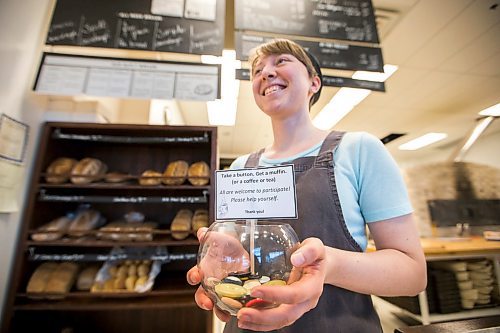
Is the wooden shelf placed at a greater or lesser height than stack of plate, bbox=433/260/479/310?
greater

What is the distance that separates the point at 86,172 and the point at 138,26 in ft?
3.23

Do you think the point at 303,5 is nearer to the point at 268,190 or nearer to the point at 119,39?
the point at 119,39

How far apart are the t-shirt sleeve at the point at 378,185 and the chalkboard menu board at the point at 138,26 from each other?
1160mm

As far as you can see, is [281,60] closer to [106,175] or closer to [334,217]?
[334,217]

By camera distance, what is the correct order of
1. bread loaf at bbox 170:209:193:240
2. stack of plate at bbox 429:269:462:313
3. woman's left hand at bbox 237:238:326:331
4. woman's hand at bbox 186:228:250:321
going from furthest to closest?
stack of plate at bbox 429:269:462:313 → bread loaf at bbox 170:209:193:240 → woman's hand at bbox 186:228:250:321 → woman's left hand at bbox 237:238:326:331

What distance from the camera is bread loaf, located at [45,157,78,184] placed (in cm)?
136

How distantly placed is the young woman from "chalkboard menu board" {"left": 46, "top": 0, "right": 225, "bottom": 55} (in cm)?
84

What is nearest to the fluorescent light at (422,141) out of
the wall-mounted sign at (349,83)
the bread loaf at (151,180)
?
the wall-mounted sign at (349,83)

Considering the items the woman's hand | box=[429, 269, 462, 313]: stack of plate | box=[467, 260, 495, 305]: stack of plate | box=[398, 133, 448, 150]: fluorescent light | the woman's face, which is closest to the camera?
the woman's hand

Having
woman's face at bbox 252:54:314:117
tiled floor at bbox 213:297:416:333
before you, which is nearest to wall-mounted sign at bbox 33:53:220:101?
woman's face at bbox 252:54:314:117

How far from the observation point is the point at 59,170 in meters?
1.41

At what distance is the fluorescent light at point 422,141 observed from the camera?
13.3 feet

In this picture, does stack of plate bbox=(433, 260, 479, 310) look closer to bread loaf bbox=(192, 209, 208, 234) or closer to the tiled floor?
the tiled floor

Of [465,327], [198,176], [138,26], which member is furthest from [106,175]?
[465,327]
